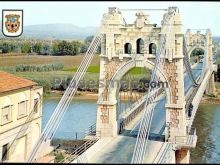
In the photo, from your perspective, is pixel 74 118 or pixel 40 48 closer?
pixel 74 118

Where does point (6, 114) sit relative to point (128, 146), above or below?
above

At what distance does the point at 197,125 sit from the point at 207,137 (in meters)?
5.40

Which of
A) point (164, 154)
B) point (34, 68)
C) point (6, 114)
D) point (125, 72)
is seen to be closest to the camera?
point (164, 154)

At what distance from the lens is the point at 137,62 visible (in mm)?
19016

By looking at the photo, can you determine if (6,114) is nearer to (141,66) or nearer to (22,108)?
(22,108)

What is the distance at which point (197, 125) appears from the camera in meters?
36.2

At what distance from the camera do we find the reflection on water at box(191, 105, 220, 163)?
2467cm

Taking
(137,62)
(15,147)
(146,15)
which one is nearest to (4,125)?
(15,147)

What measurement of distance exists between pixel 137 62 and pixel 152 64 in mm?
640

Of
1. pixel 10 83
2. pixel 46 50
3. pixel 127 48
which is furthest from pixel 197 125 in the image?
pixel 46 50

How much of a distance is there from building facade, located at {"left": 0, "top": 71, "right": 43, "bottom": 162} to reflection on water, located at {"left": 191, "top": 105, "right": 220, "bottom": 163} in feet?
28.3

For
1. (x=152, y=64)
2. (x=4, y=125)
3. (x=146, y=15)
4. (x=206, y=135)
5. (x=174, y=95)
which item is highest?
(x=146, y=15)

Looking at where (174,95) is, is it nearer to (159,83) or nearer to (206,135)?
(159,83)

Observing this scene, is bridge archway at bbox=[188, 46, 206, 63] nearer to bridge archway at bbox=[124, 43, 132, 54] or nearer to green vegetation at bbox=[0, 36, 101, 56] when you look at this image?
green vegetation at bbox=[0, 36, 101, 56]
